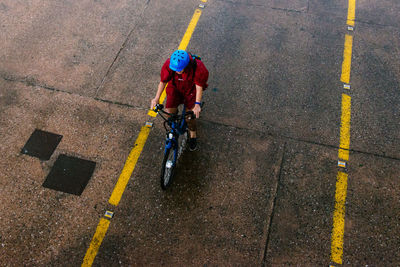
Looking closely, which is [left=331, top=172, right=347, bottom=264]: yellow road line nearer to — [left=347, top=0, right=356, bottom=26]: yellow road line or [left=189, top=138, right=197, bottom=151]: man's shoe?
[left=189, top=138, right=197, bottom=151]: man's shoe

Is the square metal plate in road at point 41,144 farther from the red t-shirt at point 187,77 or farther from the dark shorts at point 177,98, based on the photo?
the red t-shirt at point 187,77

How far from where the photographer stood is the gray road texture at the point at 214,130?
4461mm

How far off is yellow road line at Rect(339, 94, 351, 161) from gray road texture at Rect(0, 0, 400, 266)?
0.33ft

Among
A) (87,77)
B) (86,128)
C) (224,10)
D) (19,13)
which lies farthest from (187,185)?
(19,13)

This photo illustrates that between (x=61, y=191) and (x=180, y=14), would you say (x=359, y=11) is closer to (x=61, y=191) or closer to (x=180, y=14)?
(x=180, y=14)

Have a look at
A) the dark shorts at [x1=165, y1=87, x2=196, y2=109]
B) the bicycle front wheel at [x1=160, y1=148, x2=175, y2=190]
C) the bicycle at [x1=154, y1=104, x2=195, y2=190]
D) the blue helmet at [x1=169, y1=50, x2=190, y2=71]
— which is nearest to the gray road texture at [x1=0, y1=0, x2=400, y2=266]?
the bicycle front wheel at [x1=160, y1=148, x2=175, y2=190]

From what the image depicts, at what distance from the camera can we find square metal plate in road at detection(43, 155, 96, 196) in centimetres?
489

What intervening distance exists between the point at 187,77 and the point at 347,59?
13.0 ft

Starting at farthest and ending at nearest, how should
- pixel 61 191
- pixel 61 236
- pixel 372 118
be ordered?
1. pixel 372 118
2. pixel 61 191
3. pixel 61 236

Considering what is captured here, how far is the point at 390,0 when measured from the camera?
7699 mm

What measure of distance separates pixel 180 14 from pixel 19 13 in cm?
374

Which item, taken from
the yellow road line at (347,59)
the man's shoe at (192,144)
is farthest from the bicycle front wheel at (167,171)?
the yellow road line at (347,59)

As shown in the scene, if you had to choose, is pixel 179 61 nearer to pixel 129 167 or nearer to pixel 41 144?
pixel 129 167

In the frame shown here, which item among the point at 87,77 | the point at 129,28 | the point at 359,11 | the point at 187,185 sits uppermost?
the point at 359,11
